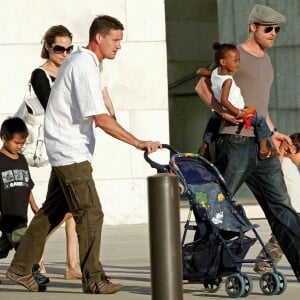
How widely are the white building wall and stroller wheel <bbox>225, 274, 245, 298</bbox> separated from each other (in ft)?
20.8

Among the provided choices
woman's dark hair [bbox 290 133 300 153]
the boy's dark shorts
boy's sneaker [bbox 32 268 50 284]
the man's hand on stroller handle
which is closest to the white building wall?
woman's dark hair [bbox 290 133 300 153]

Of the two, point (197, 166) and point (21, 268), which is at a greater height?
point (197, 166)

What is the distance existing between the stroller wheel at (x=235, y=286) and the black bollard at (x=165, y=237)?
6.24ft

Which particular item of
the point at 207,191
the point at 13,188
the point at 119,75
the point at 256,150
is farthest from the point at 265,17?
the point at 119,75

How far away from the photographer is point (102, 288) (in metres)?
9.15

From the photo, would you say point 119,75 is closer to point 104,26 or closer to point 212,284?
point 104,26

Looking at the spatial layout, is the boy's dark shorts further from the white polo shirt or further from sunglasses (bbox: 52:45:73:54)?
sunglasses (bbox: 52:45:73:54)

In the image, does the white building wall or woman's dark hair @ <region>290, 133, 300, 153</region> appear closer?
woman's dark hair @ <region>290, 133, 300, 153</region>

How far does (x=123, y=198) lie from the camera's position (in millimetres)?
15359

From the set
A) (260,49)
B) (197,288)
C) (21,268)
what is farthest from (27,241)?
(260,49)

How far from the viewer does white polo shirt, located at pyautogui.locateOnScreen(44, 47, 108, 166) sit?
9.05m

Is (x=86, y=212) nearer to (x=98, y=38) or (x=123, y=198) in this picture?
(x=98, y=38)

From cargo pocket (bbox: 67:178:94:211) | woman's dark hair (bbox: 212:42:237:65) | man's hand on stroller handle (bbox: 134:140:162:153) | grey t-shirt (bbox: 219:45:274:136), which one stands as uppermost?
woman's dark hair (bbox: 212:42:237:65)

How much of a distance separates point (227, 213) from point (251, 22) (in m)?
1.50
